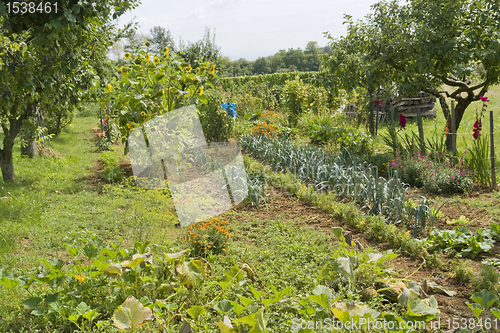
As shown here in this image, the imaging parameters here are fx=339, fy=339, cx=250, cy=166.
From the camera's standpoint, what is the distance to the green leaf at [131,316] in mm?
1791

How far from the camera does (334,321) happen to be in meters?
2.03

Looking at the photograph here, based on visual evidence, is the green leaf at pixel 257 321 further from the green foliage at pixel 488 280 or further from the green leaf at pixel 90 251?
the green foliage at pixel 488 280

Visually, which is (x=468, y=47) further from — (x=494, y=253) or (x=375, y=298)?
(x=375, y=298)

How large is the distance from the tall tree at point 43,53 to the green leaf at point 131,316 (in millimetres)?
2425

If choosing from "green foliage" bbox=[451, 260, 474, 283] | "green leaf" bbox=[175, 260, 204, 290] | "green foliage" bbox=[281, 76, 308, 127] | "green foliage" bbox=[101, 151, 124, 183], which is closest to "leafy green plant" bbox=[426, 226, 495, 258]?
"green foliage" bbox=[451, 260, 474, 283]

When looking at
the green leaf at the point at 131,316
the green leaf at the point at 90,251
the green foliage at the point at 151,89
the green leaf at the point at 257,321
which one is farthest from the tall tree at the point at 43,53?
the green leaf at the point at 257,321

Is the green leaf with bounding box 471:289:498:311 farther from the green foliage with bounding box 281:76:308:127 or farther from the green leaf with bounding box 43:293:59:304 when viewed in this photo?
the green foliage with bounding box 281:76:308:127

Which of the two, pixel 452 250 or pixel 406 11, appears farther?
pixel 406 11

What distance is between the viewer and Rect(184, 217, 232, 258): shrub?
3.44 metres

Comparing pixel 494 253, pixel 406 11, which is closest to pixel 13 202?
pixel 494 253

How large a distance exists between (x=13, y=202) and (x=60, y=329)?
10.7 ft

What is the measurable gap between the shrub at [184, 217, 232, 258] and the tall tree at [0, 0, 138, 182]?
2.29 m

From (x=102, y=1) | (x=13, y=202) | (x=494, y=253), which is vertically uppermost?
(x=102, y=1)

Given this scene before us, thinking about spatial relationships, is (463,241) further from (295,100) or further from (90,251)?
(295,100)
